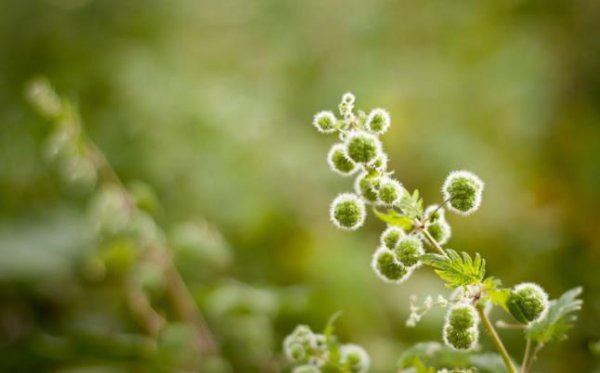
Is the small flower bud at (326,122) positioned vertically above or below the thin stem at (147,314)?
below

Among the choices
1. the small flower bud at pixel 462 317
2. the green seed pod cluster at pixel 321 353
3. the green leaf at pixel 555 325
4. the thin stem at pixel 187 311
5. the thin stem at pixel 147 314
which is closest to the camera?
the small flower bud at pixel 462 317

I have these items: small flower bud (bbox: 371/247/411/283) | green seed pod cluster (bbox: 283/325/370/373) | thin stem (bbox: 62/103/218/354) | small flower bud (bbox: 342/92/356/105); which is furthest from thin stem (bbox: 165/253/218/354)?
small flower bud (bbox: 342/92/356/105)

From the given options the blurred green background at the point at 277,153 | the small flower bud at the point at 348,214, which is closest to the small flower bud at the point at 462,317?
the small flower bud at the point at 348,214

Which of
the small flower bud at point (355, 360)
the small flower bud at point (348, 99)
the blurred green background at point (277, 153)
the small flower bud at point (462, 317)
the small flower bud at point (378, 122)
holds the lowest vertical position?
the small flower bud at point (462, 317)

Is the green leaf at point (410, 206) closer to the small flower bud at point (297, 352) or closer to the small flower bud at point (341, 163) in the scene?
the small flower bud at point (341, 163)

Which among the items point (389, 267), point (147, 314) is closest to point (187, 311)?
point (147, 314)

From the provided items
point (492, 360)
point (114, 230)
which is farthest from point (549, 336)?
point (114, 230)
